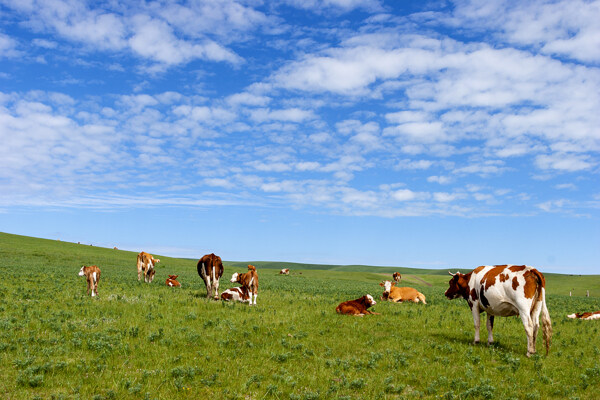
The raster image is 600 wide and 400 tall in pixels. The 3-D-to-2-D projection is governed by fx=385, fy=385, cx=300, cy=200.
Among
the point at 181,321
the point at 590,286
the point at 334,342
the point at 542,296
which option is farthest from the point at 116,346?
the point at 590,286

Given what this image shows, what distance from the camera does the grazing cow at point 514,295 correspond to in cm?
1198

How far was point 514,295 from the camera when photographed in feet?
40.0

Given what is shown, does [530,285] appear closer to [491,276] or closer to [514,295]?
[514,295]

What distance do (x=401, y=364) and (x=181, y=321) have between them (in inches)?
330

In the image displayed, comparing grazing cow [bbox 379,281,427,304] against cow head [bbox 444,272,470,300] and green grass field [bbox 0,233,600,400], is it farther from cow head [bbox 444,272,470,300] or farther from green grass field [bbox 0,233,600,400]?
cow head [bbox 444,272,470,300]

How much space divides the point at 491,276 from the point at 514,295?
1.02 m

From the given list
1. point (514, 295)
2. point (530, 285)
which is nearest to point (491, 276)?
point (514, 295)

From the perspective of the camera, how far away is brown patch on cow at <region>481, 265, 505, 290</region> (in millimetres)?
12914

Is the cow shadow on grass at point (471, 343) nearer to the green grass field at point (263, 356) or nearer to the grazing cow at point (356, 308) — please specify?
the green grass field at point (263, 356)

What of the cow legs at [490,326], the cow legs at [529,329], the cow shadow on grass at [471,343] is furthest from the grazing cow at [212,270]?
the cow legs at [529,329]

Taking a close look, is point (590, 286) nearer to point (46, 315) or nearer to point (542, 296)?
point (542, 296)

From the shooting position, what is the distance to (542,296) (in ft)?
39.5

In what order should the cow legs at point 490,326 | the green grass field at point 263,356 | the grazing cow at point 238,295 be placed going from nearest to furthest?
the green grass field at point 263,356, the cow legs at point 490,326, the grazing cow at point 238,295

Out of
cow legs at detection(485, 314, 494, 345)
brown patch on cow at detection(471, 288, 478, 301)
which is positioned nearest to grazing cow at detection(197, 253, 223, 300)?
brown patch on cow at detection(471, 288, 478, 301)
